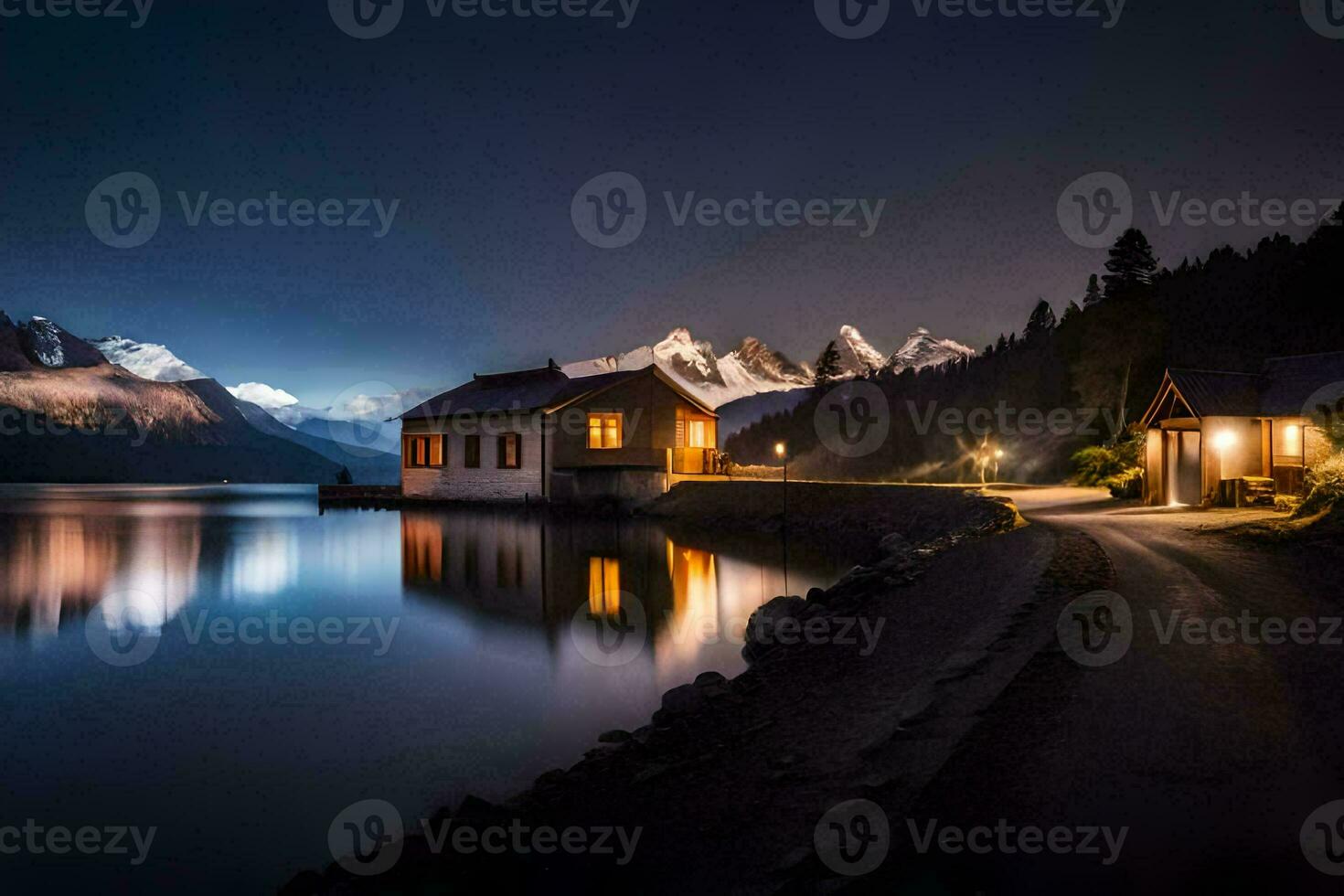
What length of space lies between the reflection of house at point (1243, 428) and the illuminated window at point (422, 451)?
119 ft

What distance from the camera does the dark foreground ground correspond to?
4.46 metres

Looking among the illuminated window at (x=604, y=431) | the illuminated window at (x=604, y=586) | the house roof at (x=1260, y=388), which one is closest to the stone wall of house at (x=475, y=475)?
the illuminated window at (x=604, y=431)

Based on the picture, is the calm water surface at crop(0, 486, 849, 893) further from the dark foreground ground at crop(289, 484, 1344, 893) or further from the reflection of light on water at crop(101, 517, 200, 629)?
the dark foreground ground at crop(289, 484, 1344, 893)

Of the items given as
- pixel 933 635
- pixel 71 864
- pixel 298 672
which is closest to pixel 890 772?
pixel 933 635

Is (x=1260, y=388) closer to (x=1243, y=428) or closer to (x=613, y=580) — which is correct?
(x=1243, y=428)

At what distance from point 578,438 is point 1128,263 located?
116 ft

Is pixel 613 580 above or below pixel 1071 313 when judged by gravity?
below

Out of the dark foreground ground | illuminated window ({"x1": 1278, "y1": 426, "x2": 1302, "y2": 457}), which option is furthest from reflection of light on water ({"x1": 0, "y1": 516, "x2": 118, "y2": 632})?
illuminated window ({"x1": 1278, "y1": 426, "x2": 1302, "y2": 457})

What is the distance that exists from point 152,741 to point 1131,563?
14.3m

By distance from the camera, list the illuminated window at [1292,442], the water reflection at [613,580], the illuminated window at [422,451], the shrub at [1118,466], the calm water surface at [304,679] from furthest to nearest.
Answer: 1. the illuminated window at [422,451]
2. the shrub at [1118,466]
3. the illuminated window at [1292,442]
4. the water reflection at [613,580]
5. the calm water surface at [304,679]

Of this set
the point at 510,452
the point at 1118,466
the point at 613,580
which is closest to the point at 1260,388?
the point at 1118,466

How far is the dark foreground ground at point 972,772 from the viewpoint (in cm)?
446

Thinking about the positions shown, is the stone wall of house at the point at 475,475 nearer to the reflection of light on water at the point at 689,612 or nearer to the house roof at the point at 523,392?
the house roof at the point at 523,392

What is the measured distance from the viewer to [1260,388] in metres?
23.7
